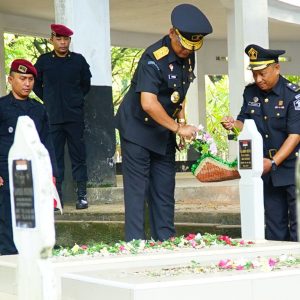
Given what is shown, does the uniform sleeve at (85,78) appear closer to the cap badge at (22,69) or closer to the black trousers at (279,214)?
the cap badge at (22,69)

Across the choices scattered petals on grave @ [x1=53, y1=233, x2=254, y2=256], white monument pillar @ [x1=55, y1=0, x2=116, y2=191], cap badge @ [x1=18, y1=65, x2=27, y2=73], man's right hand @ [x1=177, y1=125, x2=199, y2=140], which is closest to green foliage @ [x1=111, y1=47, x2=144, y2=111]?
white monument pillar @ [x1=55, y1=0, x2=116, y2=191]

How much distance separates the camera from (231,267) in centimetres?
644

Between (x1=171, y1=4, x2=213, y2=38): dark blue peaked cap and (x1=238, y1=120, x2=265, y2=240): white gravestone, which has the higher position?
(x1=171, y1=4, x2=213, y2=38): dark blue peaked cap

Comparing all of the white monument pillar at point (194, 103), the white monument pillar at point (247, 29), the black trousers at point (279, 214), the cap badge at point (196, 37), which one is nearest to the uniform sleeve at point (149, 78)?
the cap badge at point (196, 37)

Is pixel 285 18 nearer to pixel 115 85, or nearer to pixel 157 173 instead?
pixel 157 173

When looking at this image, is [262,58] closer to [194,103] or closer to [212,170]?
[212,170]

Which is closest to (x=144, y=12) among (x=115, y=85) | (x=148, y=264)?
(x=148, y=264)

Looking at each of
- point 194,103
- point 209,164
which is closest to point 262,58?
point 209,164

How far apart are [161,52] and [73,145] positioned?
11.8 feet

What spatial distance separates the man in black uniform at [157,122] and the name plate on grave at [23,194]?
301 centimetres

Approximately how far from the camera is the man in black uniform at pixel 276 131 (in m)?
8.31

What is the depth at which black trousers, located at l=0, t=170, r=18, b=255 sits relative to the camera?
8.34 m

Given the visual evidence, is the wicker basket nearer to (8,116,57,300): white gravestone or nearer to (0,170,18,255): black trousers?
(0,170,18,255): black trousers

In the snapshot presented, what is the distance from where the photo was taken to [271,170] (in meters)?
8.36
